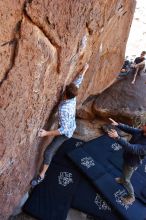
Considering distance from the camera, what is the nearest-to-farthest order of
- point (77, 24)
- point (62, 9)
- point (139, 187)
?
point (62, 9) < point (77, 24) < point (139, 187)

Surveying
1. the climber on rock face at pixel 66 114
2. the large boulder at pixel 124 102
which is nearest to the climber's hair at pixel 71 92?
the climber on rock face at pixel 66 114

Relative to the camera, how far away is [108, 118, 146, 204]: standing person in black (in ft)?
14.9

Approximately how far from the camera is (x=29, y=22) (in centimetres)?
312

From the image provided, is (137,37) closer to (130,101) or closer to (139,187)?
(130,101)

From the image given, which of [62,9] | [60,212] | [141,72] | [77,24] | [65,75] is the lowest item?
[60,212]

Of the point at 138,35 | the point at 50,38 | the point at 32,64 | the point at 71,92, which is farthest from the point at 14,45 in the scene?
the point at 138,35

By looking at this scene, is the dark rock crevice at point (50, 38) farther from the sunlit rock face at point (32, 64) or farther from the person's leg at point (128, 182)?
the person's leg at point (128, 182)

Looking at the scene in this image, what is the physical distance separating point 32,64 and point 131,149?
6.38 feet

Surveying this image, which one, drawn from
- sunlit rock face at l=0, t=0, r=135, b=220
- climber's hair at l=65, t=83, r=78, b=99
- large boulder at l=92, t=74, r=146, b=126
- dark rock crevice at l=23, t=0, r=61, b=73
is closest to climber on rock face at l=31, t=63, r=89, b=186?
climber's hair at l=65, t=83, r=78, b=99

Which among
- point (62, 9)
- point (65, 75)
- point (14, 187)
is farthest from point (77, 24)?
point (14, 187)

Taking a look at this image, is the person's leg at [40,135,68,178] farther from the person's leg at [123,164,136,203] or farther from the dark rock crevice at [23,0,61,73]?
the dark rock crevice at [23,0,61,73]

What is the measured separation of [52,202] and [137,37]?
7911 millimetres

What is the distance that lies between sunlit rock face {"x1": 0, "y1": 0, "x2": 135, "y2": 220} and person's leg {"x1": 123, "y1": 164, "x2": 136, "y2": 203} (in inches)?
53.0

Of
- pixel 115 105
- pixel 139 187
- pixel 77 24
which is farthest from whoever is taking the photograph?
pixel 115 105
